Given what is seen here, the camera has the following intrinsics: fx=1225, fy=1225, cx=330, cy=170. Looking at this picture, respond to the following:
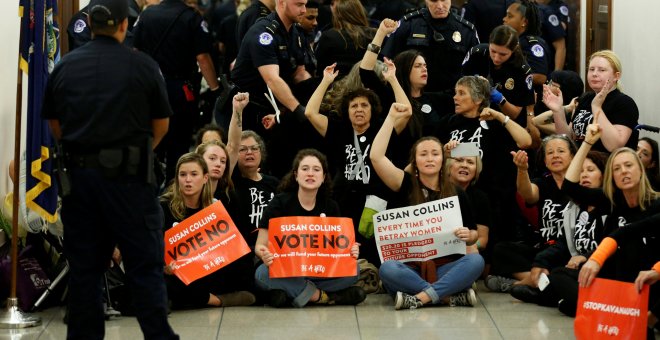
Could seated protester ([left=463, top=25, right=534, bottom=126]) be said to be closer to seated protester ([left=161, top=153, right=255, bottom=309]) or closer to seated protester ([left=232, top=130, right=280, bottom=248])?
seated protester ([left=232, top=130, right=280, bottom=248])

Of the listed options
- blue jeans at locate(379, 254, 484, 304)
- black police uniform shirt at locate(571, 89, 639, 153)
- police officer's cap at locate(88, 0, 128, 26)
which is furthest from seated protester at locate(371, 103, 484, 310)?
police officer's cap at locate(88, 0, 128, 26)

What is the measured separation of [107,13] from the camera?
611 centimetres

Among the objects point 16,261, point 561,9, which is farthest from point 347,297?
point 561,9

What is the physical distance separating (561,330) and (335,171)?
2254mm

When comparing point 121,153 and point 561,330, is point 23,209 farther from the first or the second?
point 561,330

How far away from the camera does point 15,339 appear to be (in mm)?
7293

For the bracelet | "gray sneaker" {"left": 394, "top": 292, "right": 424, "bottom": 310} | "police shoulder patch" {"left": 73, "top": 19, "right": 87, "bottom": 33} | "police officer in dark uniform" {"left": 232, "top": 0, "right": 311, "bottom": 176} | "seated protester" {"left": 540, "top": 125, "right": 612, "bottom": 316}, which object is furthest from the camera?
"police shoulder patch" {"left": 73, "top": 19, "right": 87, "bottom": 33}

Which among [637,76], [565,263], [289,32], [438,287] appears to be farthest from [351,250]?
[637,76]

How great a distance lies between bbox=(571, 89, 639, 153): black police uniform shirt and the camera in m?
8.52

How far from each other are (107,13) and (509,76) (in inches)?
162

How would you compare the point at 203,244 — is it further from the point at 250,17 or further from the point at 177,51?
the point at 250,17

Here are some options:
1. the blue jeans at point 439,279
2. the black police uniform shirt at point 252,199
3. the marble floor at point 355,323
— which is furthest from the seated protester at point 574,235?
the black police uniform shirt at point 252,199

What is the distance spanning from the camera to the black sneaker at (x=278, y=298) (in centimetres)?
813

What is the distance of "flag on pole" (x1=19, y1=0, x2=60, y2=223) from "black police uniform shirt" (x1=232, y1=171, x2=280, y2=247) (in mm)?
1475
